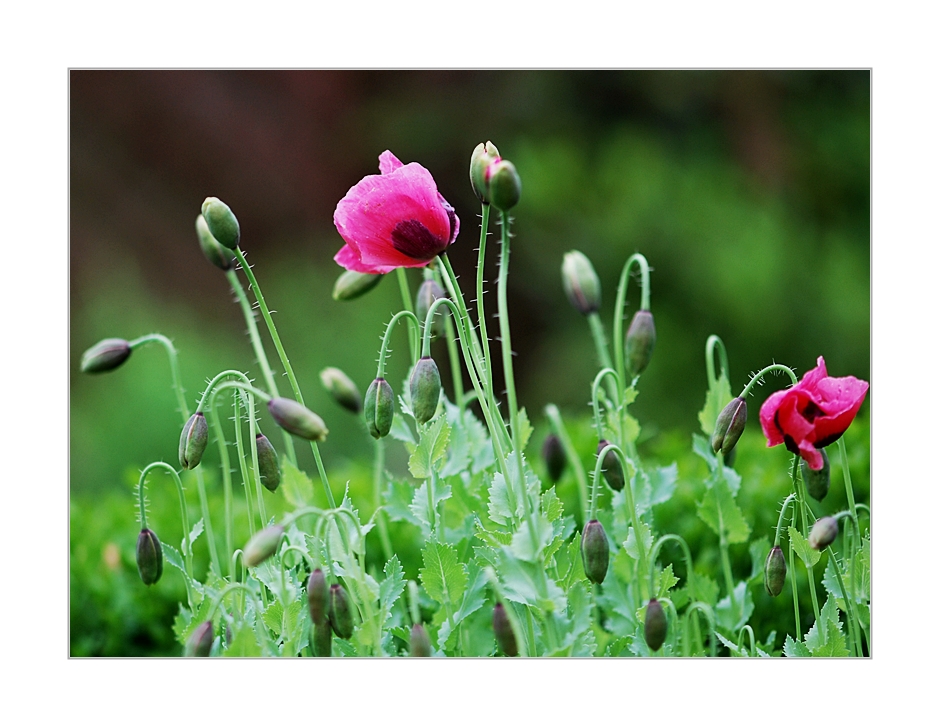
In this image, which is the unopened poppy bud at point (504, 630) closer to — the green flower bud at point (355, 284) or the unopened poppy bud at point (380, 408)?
the unopened poppy bud at point (380, 408)

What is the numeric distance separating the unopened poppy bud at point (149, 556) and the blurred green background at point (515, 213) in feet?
4.74

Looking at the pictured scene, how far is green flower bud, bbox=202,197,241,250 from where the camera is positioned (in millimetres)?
862

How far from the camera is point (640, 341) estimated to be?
103cm

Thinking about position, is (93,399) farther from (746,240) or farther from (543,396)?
(746,240)

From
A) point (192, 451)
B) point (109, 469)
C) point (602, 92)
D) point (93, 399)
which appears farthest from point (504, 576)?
point (602, 92)

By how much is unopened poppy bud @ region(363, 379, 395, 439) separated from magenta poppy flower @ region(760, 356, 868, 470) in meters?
0.33

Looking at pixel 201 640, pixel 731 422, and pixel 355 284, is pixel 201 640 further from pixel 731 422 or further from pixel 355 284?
pixel 731 422

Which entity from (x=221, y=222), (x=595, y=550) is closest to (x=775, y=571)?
(x=595, y=550)

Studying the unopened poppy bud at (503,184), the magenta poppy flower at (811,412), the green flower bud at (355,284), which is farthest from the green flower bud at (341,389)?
the magenta poppy flower at (811,412)

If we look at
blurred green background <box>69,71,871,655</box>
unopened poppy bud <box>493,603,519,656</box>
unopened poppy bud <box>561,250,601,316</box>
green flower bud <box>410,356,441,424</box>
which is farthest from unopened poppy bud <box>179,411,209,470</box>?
blurred green background <box>69,71,871,655</box>

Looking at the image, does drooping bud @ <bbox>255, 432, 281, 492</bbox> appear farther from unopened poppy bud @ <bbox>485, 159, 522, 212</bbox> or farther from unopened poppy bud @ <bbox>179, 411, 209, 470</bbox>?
unopened poppy bud @ <bbox>485, 159, 522, 212</bbox>

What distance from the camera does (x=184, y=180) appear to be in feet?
10.3

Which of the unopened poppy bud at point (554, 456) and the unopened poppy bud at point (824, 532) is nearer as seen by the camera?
the unopened poppy bud at point (824, 532)

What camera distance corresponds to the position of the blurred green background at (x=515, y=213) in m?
2.63
